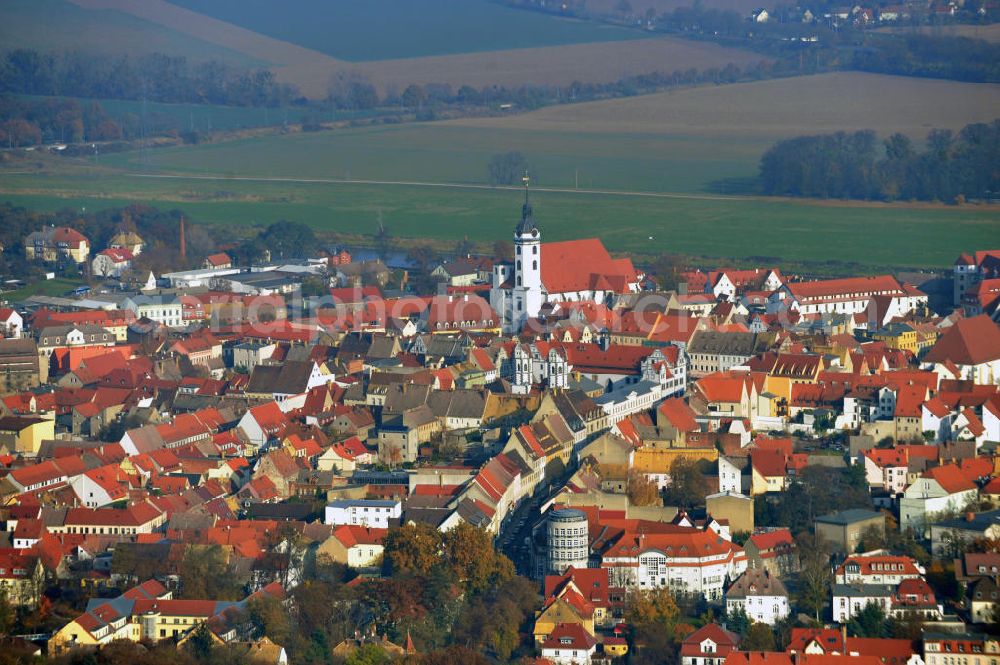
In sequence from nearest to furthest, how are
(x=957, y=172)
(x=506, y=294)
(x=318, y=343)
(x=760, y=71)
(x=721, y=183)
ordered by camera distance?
(x=318, y=343), (x=506, y=294), (x=957, y=172), (x=721, y=183), (x=760, y=71)

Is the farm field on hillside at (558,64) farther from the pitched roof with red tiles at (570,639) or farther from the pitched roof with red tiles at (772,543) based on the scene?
the pitched roof with red tiles at (570,639)

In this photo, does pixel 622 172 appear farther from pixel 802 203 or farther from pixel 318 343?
pixel 318 343

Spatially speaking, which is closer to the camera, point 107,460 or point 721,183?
point 107,460

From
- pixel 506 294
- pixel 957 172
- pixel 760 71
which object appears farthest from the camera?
pixel 760 71

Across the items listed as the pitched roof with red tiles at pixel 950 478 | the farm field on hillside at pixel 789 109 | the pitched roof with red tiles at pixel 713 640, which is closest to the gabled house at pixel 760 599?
the pitched roof with red tiles at pixel 713 640

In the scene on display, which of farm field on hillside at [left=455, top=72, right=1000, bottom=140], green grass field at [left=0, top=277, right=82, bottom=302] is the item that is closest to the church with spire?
green grass field at [left=0, top=277, right=82, bottom=302]


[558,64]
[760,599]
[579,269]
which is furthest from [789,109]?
[760,599]

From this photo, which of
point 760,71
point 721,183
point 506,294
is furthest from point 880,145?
point 506,294

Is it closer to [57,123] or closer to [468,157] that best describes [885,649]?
[468,157]

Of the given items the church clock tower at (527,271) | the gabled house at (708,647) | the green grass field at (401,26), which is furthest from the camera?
the green grass field at (401,26)
